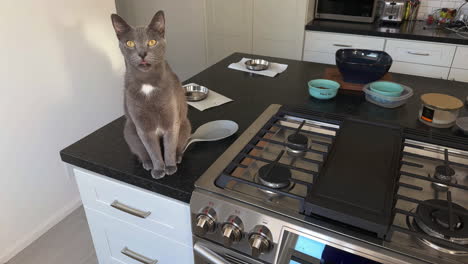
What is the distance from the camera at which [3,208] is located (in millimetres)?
1792

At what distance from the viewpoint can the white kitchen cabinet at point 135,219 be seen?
3.31 ft

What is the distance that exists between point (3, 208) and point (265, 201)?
1641 mm

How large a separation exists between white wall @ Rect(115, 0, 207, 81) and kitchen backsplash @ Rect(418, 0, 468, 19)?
1.93 meters

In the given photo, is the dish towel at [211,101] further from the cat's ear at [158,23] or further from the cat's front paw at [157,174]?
the cat's ear at [158,23]

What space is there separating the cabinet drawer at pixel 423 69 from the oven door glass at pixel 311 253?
220 centimetres

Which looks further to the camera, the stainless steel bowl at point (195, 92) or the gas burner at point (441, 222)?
the stainless steel bowl at point (195, 92)

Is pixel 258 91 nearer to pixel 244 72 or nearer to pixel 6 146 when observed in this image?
pixel 244 72

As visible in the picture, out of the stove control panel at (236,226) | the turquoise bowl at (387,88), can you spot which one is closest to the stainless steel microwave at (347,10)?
the turquoise bowl at (387,88)

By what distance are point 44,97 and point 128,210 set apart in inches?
46.0

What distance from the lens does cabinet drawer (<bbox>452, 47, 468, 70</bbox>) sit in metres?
2.40

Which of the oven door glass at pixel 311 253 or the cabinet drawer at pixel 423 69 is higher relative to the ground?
the oven door glass at pixel 311 253

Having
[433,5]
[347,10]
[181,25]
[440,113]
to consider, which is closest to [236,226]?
[440,113]

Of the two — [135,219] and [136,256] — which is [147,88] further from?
[136,256]

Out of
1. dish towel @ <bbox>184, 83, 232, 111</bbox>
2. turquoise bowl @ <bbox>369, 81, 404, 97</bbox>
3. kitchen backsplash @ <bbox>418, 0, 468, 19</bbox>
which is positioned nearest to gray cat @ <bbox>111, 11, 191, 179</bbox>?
dish towel @ <bbox>184, 83, 232, 111</bbox>
